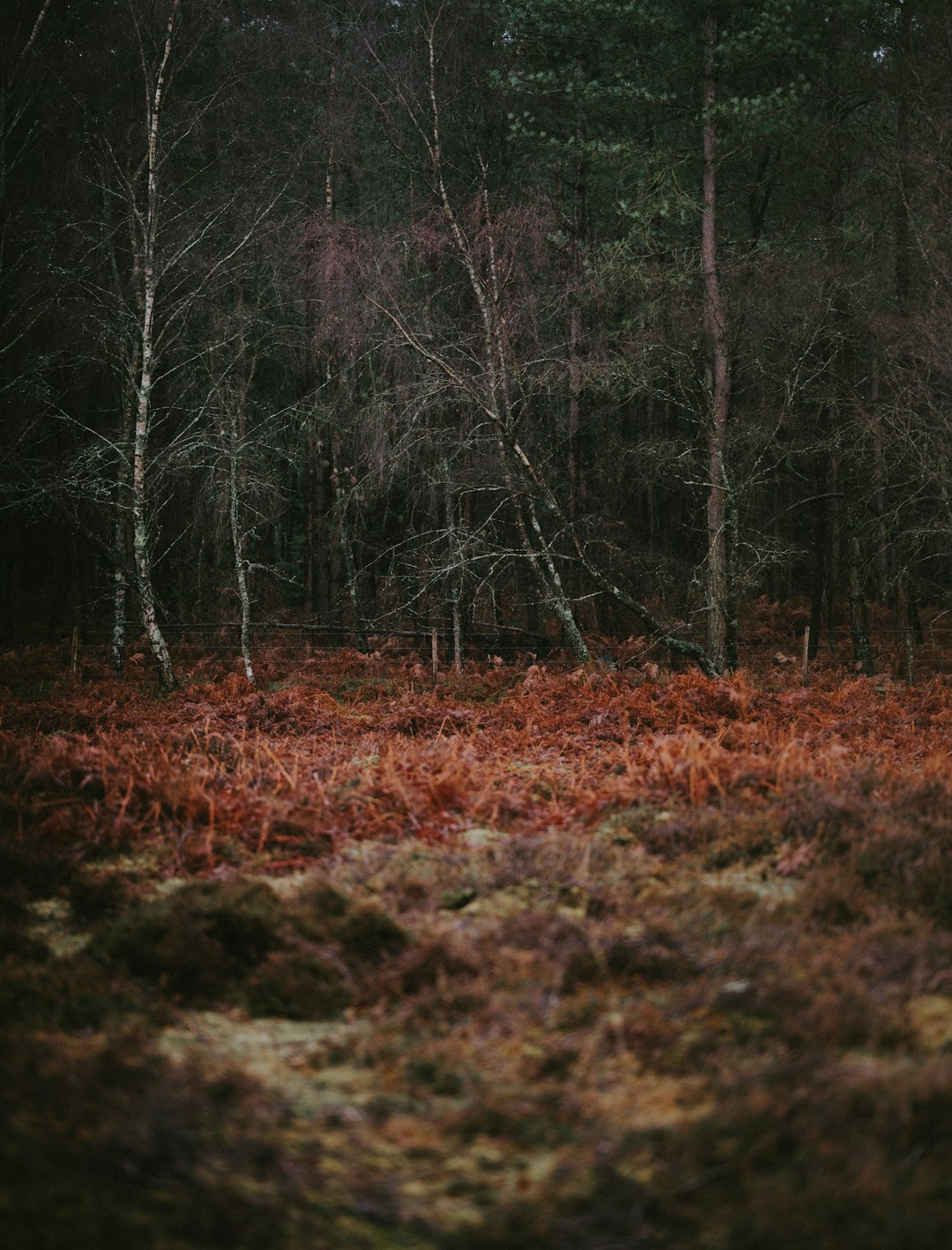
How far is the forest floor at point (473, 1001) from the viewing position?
2.92m

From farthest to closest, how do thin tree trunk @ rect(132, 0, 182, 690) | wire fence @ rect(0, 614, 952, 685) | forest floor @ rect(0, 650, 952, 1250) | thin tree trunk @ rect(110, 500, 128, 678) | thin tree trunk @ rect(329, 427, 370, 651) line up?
1. thin tree trunk @ rect(329, 427, 370, 651)
2. wire fence @ rect(0, 614, 952, 685)
3. thin tree trunk @ rect(110, 500, 128, 678)
4. thin tree trunk @ rect(132, 0, 182, 690)
5. forest floor @ rect(0, 650, 952, 1250)

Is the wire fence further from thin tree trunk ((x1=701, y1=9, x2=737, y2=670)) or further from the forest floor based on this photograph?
the forest floor

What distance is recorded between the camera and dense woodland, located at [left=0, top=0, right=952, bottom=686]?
15344mm

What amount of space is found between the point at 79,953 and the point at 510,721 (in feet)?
20.8

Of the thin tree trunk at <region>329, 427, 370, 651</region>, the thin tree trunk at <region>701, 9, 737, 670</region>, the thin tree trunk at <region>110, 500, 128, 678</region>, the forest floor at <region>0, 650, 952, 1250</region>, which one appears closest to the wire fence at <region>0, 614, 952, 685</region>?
the thin tree trunk at <region>329, 427, 370, 651</region>

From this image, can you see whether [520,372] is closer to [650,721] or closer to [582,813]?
[650,721]

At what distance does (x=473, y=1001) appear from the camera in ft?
13.5

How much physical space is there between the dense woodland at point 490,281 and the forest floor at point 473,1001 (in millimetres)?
7581

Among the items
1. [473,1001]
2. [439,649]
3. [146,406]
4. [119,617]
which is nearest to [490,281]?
[146,406]

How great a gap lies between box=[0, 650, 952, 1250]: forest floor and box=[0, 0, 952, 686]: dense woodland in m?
7.58

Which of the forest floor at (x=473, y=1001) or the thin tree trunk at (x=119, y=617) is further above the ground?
the thin tree trunk at (x=119, y=617)

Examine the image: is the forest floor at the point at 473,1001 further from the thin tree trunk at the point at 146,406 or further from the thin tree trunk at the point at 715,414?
the thin tree trunk at the point at 715,414

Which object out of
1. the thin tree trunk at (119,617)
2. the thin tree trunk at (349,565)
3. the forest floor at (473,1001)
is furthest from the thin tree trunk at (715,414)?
the thin tree trunk at (119,617)

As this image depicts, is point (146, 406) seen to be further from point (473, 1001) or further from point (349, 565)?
point (473, 1001)
